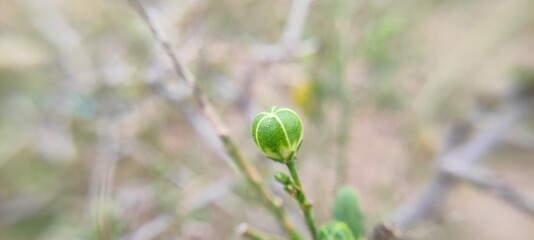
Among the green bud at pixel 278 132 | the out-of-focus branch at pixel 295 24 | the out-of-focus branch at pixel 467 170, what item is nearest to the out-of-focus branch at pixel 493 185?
the out-of-focus branch at pixel 467 170

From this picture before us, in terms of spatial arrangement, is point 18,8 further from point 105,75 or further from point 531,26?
point 531,26

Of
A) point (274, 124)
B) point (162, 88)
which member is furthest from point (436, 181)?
point (274, 124)

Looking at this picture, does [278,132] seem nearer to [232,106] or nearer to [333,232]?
[333,232]

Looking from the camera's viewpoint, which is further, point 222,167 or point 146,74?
point 222,167

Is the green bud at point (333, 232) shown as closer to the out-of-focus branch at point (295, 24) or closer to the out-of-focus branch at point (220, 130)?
the out-of-focus branch at point (220, 130)

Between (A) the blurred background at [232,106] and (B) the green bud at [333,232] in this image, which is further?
(A) the blurred background at [232,106]

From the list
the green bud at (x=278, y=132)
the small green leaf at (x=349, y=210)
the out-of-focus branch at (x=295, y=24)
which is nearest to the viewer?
the green bud at (x=278, y=132)
